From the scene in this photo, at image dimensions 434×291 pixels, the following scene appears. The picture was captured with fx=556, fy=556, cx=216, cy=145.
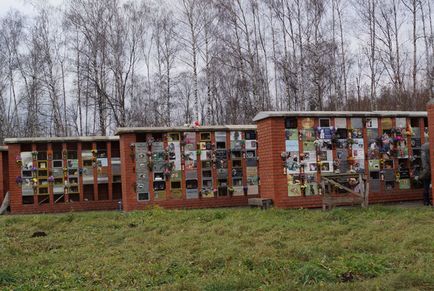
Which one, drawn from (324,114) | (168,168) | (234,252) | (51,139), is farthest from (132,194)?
(234,252)

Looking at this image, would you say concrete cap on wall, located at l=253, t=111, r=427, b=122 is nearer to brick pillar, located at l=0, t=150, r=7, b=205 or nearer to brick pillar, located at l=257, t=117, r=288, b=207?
brick pillar, located at l=257, t=117, r=288, b=207

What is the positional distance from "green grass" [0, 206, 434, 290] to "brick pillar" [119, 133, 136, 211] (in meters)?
3.60

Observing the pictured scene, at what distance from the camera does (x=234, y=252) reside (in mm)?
8625

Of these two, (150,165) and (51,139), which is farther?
(51,139)

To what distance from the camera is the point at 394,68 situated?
3019cm

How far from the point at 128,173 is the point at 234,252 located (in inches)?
369

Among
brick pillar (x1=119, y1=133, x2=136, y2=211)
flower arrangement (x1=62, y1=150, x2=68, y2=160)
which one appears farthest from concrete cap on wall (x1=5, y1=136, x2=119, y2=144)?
brick pillar (x1=119, y1=133, x2=136, y2=211)

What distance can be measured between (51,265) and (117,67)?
2639 centimetres

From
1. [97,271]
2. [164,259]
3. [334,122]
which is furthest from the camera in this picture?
[334,122]

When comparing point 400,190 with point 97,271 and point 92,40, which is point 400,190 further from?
point 92,40

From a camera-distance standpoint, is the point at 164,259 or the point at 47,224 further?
the point at 47,224

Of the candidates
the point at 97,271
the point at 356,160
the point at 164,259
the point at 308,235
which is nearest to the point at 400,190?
the point at 356,160

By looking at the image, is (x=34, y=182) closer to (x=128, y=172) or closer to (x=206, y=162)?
(x=128, y=172)

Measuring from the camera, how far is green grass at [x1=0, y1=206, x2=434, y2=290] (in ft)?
22.3
